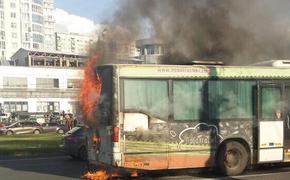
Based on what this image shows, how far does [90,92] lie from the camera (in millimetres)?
11727

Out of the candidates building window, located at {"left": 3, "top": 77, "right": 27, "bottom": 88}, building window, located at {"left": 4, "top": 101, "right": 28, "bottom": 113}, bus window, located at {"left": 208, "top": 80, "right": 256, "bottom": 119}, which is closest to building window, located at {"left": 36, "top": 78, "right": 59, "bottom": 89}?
building window, located at {"left": 3, "top": 77, "right": 27, "bottom": 88}

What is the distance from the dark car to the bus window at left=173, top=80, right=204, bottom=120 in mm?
5909

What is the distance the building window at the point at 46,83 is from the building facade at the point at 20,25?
36513 mm

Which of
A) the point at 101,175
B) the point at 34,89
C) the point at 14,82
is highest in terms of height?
the point at 14,82

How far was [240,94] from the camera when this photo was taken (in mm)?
12523

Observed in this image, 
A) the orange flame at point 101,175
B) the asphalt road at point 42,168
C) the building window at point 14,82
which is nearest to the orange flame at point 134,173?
the orange flame at point 101,175

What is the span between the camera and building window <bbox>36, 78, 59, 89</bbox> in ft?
319

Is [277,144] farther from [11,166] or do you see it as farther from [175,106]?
[11,166]

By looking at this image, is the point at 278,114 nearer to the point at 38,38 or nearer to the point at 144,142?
the point at 144,142

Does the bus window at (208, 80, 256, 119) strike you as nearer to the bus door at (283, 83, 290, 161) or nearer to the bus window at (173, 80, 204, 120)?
the bus window at (173, 80, 204, 120)

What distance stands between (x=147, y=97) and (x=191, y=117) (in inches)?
47.5

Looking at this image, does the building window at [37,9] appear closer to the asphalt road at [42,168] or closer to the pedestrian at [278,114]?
the asphalt road at [42,168]

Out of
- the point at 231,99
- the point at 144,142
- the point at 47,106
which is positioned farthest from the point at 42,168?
the point at 47,106

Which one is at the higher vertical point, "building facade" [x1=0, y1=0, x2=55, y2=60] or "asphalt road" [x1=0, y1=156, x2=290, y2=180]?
"building facade" [x1=0, y1=0, x2=55, y2=60]
